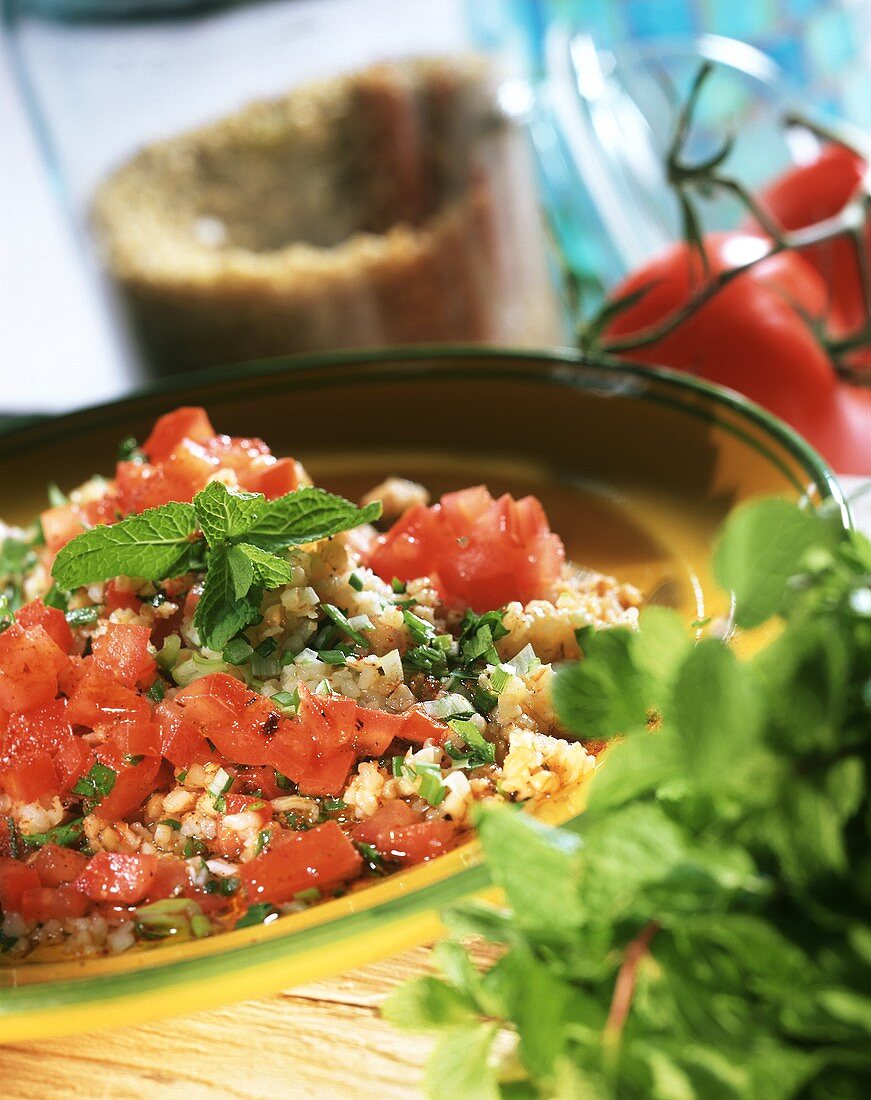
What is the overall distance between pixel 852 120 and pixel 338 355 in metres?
1.97

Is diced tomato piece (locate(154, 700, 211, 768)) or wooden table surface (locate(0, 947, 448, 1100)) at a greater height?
diced tomato piece (locate(154, 700, 211, 768))

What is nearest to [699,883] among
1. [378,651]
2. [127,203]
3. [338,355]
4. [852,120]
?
[378,651]

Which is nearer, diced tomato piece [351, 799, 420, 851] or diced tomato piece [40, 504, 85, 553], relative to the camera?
diced tomato piece [351, 799, 420, 851]

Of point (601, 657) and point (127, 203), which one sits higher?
point (127, 203)

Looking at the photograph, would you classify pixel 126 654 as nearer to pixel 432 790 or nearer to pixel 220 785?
pixel 220 785

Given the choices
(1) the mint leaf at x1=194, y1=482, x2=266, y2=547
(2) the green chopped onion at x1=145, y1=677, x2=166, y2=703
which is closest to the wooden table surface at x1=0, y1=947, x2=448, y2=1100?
(2) the green chopped onion at x1=145, y1=677, x2=166, y2=703

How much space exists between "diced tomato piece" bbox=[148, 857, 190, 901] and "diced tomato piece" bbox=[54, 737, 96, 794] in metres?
0.12

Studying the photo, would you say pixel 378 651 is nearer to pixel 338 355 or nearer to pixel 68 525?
pixel 68 525

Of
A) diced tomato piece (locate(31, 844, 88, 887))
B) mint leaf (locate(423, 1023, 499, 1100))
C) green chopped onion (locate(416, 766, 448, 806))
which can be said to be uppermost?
green chopped onion (locate(416, 766, 448, 806))

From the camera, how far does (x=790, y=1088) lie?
0.55 metres

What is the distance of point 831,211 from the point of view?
2051 mm

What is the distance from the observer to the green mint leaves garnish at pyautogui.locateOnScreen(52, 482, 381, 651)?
107 cm

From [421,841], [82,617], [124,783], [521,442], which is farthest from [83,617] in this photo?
[521,442]

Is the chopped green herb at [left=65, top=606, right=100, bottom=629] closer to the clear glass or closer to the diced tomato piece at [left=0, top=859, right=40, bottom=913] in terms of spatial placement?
the diced tomato piece at [left=0, top=859, right=40, bottom=913]
